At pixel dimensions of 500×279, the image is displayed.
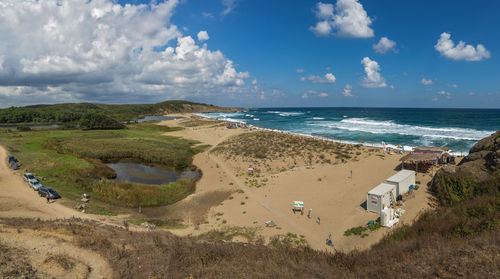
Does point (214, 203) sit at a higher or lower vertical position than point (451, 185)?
lower

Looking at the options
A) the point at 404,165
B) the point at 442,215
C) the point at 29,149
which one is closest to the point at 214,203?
the point at 442,215

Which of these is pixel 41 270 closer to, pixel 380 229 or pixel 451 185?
pixel 380 229

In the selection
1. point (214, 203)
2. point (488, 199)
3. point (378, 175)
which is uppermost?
point (488, 199)

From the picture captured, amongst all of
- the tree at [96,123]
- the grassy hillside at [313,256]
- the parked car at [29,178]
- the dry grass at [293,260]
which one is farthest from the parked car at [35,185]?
the tree at [96,123]

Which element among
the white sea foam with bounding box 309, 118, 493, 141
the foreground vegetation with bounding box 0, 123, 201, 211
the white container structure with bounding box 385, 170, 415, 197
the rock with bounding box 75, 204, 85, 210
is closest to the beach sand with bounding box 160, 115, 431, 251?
the white container structure with bounding box 385, 170, 415, 197

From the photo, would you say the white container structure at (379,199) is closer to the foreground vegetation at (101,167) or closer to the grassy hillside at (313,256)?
the grassy hillside at (313,256)

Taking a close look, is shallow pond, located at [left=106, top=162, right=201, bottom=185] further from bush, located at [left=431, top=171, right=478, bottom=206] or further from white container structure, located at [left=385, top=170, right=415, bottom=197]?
bush, located at [left=431, top=171, right=478, bottom=206]
